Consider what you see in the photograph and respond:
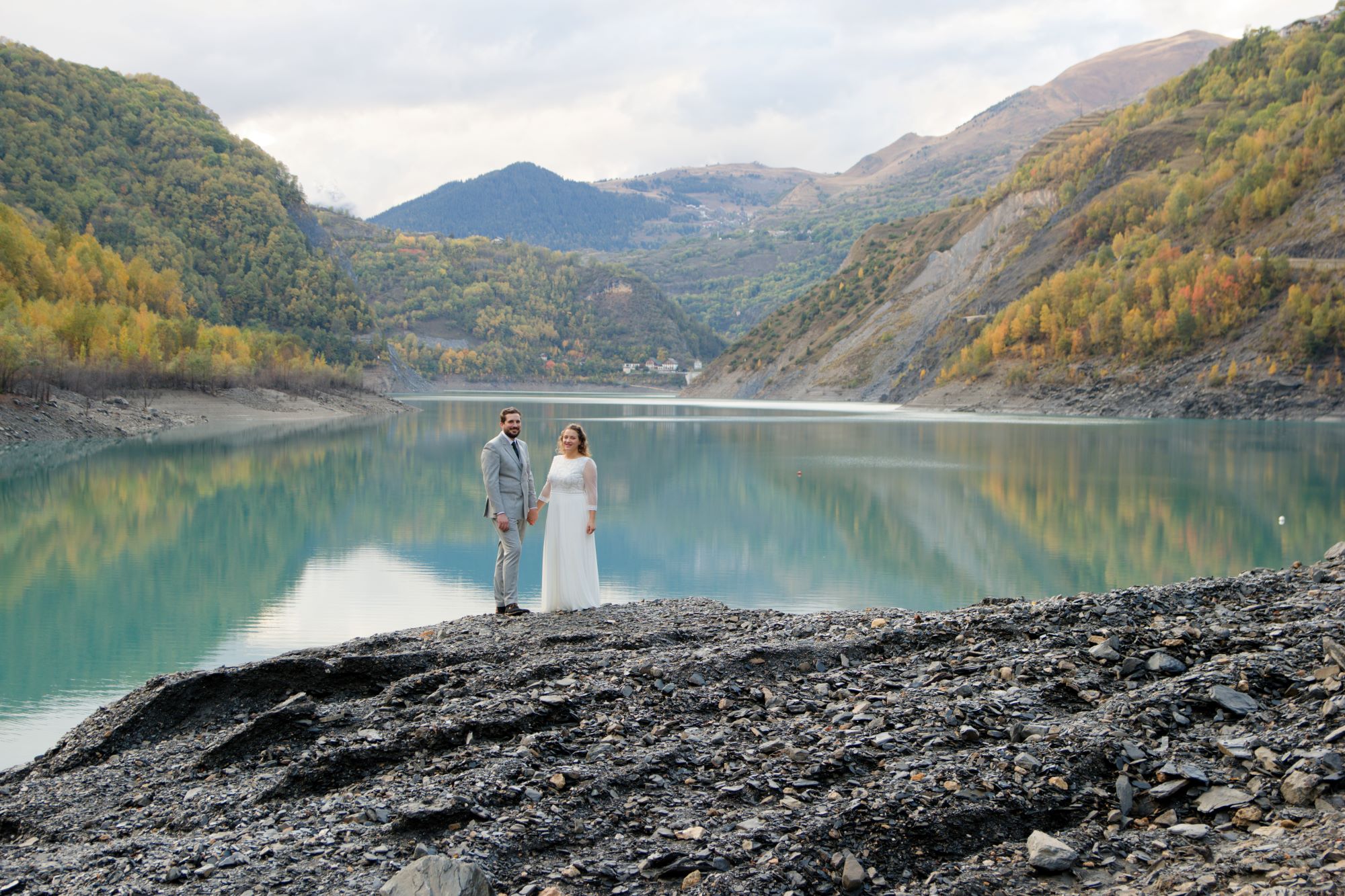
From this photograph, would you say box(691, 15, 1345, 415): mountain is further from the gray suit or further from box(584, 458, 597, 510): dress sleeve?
the gray suit

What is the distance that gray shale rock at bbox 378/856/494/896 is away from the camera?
14.8 ft

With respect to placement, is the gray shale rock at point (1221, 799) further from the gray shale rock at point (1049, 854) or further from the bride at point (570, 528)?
the bride at point (570, 528)

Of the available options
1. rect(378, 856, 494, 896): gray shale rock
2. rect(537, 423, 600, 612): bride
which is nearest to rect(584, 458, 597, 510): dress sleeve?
rect(537, 423, 600, 612): bride

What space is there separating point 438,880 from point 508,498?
643cm

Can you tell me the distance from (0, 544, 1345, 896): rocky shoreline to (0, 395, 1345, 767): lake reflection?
2.93 metres

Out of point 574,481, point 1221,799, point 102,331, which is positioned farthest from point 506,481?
point 102,331

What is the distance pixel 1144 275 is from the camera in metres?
78.7

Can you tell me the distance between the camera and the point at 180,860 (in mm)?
4996

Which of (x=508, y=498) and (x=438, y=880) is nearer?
(x=438, y=880)

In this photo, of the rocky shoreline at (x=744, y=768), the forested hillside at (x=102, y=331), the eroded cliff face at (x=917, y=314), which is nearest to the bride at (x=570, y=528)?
the rocky shoreline at (x=744, y=768)

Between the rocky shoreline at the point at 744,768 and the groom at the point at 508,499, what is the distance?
221cm

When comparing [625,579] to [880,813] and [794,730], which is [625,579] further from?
[880,813]

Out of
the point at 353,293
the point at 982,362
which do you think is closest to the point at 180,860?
the point at 982,362

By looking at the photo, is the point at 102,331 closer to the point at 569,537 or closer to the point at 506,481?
the point at 506,481
